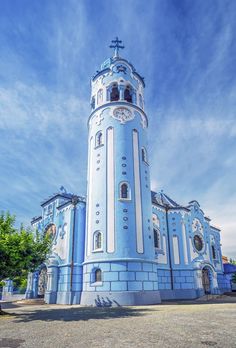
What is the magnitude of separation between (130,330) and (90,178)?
1787 cm

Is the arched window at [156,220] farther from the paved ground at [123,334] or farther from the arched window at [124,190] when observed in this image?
the paved ground at [123,334]

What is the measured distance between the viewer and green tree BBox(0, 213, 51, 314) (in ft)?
48.0

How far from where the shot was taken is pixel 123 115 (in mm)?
27312

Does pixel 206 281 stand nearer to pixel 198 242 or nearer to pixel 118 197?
pixel 198 242

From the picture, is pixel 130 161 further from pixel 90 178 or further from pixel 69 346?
pixel 69 346

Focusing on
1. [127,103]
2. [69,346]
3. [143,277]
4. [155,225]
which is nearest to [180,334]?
[69,346]

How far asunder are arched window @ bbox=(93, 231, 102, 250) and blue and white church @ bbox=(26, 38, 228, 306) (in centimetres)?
8

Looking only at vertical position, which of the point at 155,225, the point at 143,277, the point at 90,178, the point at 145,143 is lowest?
the point at 143,277

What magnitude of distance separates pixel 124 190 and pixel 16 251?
38.0 feet

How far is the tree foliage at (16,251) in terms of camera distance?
48.0ft

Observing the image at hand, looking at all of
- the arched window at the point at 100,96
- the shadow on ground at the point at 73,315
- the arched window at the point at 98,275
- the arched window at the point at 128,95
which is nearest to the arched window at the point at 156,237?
the arched window at the point at 98,275

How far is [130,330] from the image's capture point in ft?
31.2

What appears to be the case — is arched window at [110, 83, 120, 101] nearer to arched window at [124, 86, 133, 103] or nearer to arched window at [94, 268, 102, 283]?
arched window at [124, 86, 133, 103]

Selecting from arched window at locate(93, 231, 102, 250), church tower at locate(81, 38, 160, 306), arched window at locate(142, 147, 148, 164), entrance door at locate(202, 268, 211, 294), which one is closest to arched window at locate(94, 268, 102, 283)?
church tower at locate(81, 38, 160, 306)
